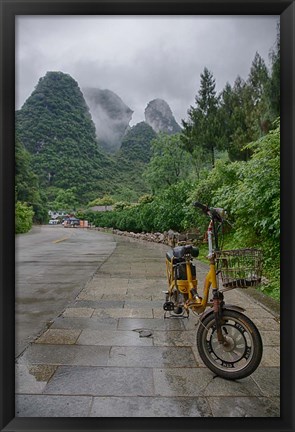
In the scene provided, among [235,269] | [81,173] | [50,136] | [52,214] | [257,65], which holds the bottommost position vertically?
[235,269]

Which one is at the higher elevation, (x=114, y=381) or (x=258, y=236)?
(x=258, y=236)

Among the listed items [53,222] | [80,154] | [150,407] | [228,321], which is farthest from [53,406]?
[80,154]

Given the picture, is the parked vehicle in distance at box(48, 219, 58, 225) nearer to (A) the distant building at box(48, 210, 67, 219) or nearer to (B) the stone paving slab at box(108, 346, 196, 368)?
(A) the distant building at box(48, 210, 67, 219)

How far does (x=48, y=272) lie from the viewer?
3.97 meters

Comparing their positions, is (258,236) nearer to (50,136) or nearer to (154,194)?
(154,194)

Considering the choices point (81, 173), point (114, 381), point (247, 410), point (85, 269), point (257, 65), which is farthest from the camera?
point (85, 269)

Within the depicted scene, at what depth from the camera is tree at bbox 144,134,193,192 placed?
2910 millimetres

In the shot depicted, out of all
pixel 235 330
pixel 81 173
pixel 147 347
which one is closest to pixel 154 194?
pixel 81 173

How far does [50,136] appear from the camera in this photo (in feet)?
9.82

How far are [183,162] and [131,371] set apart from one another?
6.26 ft
